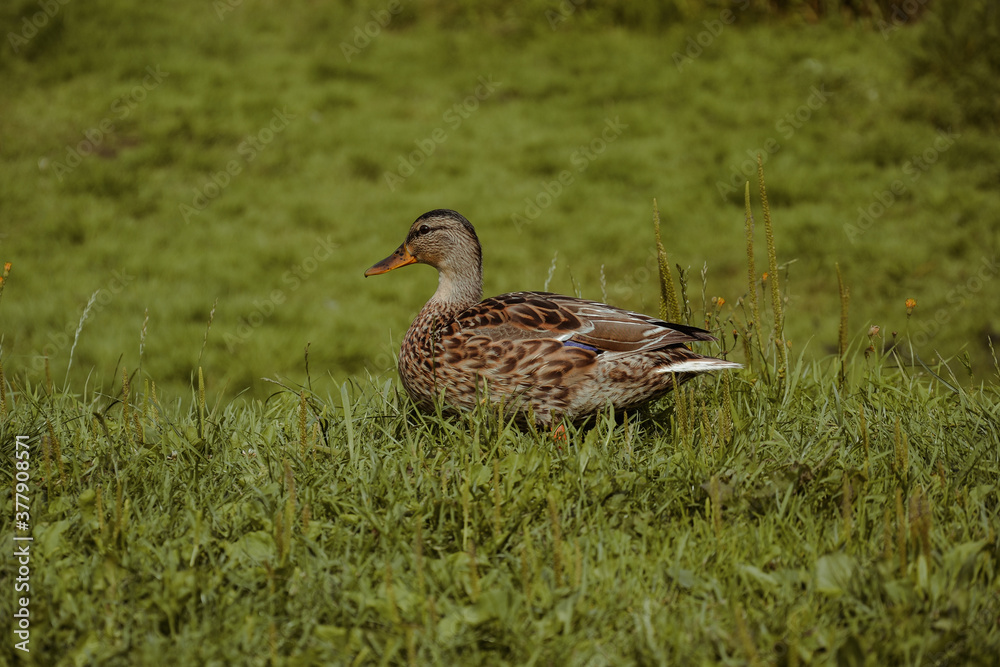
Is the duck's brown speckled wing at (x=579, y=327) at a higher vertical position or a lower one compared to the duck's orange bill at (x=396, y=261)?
lower

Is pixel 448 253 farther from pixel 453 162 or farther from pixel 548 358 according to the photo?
pixel 453 162

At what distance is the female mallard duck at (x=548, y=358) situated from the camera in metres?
3.04

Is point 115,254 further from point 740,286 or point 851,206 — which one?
point 851,206

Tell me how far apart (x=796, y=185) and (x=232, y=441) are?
594cm

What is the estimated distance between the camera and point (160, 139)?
787 centimetres

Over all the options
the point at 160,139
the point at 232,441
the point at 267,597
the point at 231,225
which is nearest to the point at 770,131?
the point at 231,225

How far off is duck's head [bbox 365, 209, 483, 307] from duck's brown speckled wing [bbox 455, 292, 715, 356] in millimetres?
411

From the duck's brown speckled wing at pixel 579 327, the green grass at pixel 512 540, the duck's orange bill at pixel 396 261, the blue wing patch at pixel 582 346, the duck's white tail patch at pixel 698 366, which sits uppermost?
the duck's orange bill at pixel 396 261

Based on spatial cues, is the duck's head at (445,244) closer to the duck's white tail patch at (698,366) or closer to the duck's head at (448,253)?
the duck's head at (448,253)

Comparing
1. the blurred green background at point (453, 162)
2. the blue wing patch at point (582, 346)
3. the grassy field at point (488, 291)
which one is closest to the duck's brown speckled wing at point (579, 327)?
the blue wing patch at point (582, 346)

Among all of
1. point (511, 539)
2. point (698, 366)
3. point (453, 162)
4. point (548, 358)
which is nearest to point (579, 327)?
point (548, 358)

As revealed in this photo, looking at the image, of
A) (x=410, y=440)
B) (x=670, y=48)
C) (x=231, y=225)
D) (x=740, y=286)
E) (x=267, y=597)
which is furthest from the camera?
(x=670, y=48)

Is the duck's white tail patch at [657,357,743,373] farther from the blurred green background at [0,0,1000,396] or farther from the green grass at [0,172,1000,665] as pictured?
the blurred green background at [0,0,1000,396]

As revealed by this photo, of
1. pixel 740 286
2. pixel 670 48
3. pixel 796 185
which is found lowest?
pixel 740 286
